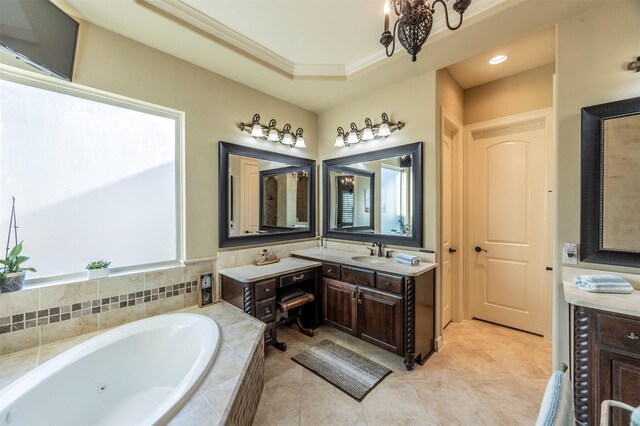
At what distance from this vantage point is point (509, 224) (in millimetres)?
2934

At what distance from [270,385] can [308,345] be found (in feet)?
2.10

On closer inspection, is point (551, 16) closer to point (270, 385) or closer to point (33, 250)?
point (270, 385)

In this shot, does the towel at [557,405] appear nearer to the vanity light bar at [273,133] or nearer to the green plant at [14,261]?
the green plant at [14,261]

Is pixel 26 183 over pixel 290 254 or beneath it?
over

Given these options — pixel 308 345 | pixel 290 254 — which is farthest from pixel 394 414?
pixel 290 254

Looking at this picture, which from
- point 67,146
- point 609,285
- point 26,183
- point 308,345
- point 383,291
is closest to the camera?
point 609,285

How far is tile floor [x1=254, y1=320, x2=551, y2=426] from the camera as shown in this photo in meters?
1.72

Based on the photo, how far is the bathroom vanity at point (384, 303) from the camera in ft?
7.19

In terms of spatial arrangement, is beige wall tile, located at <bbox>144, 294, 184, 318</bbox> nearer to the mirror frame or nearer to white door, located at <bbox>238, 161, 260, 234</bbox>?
the mirror frame

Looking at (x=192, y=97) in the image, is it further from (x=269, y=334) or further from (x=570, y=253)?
(x=570, y=253)

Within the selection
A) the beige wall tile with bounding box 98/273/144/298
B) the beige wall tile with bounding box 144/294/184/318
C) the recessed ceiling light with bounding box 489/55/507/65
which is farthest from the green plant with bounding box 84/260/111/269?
the recessed ceiling light with bounding box 489/55/507/65

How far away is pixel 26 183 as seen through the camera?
174 cm

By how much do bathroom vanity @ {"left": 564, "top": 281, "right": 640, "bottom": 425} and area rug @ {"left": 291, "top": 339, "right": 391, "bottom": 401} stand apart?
4.15 feet

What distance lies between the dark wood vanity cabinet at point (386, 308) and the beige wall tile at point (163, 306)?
4.85ft
